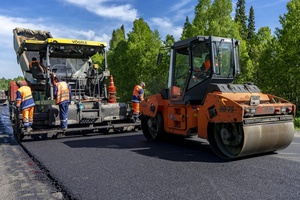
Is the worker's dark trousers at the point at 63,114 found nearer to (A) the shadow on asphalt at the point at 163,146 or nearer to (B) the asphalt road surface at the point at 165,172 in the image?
(A) the shadow on asphalt at the point at 163,146

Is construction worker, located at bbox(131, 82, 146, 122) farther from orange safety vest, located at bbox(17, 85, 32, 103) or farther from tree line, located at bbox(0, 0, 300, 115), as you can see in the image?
tree line, located at bbox(0, 0, 300, 115)

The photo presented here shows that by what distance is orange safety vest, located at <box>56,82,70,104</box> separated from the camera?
767 centimetres

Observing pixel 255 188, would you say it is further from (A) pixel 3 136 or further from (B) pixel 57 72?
(A) pixel 3 136

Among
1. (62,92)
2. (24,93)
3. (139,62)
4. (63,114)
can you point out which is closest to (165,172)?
(63,114)

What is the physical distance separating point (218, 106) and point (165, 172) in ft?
4.93

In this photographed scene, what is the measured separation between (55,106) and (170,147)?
128 inches

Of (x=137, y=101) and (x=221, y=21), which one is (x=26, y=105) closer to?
(x=137, y=101)

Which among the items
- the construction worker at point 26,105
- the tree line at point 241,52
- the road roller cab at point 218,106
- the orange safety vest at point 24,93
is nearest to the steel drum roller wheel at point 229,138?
the road roller cab at point 218,106

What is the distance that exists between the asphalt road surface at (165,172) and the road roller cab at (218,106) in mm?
332

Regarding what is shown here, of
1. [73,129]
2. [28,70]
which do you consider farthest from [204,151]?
[28,70]

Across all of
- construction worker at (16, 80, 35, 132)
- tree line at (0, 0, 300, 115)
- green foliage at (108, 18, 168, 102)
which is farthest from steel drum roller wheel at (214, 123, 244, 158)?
green foliage at (108, 18, 168, 102)

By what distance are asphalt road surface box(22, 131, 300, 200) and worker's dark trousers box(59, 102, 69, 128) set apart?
3.13 feet

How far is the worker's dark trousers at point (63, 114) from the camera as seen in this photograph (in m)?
7.69

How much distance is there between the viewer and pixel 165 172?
4492 millimetres
